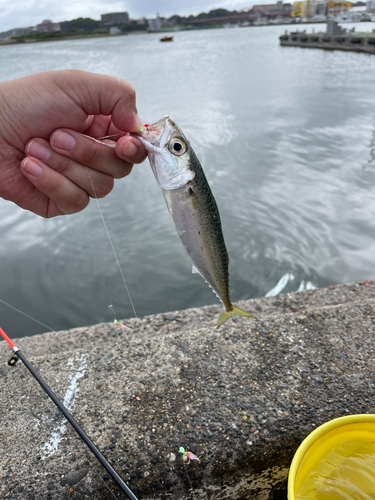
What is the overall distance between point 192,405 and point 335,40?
146 ft

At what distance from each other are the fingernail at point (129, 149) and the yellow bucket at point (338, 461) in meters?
1.61

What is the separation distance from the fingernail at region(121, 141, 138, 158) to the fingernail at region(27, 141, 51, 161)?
0.45m

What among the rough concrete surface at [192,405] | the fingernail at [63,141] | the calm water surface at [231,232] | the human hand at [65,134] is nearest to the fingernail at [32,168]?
the human hand at [65,134]

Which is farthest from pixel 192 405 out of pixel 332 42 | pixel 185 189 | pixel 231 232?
pixel 332 42

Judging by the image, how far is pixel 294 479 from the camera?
144 cm

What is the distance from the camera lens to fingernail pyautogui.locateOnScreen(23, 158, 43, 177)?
1.89 m

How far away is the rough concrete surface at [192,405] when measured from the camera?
67.2 inches

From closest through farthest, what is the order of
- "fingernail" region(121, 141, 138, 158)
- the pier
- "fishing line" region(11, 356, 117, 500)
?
"fishing line" region(11, 356, 117, 500), "fingernail" region(121, 141, 138, 158), the pier

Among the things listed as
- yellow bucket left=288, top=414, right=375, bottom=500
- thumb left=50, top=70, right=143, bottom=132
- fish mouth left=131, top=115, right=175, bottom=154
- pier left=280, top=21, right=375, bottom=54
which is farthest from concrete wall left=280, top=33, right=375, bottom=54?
yellow bucket left=288, top=414, right=375, bottom=500

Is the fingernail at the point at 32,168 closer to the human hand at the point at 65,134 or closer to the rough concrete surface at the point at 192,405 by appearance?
the human hand at the point at 65,134

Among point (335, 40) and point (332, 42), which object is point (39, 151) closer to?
point (335, 40)

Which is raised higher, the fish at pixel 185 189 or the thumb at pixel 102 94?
the thumb at pixel 102 94

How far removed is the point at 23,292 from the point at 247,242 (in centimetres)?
349

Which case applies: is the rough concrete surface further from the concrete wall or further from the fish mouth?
the concrete wall
